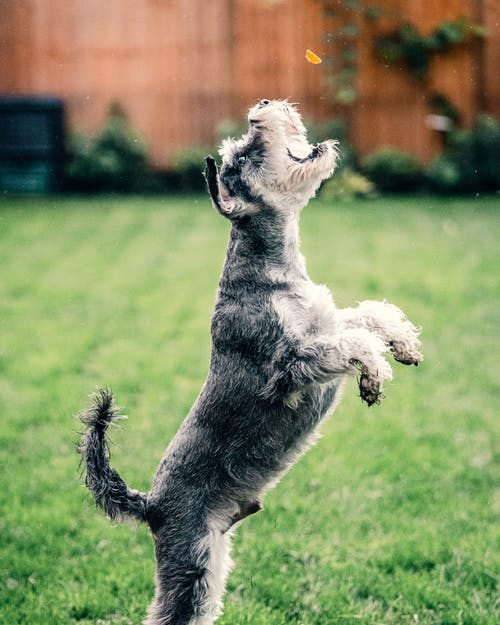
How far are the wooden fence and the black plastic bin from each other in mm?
542

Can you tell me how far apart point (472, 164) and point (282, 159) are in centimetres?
1046

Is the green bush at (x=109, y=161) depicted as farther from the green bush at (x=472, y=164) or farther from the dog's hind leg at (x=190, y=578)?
the dog's hind leg at (x=190, y=578)

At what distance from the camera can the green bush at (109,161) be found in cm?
1373

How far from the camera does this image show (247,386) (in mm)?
3008

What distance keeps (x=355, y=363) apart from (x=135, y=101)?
12.4 meters

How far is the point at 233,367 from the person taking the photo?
10.0 ft

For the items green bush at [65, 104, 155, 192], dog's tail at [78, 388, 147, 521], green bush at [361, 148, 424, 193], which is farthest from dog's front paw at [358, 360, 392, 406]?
green bush at [65, 104, 155, 192]

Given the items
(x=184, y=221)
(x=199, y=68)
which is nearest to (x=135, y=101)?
(x=199, y=68)

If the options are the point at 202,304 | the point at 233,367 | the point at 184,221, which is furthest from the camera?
the point at 184,221

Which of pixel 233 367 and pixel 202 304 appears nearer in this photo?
pixel 233 367

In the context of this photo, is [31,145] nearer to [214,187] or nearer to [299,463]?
[299,463]

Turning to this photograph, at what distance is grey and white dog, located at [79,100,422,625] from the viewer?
2988 mm

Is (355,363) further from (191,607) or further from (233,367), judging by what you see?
(191,607)

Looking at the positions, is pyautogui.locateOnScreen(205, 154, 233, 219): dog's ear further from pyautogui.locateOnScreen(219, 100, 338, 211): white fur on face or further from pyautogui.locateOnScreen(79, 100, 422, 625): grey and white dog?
pyautogui.locateOnScreen(219, 100, 338, 211): white fur on face
